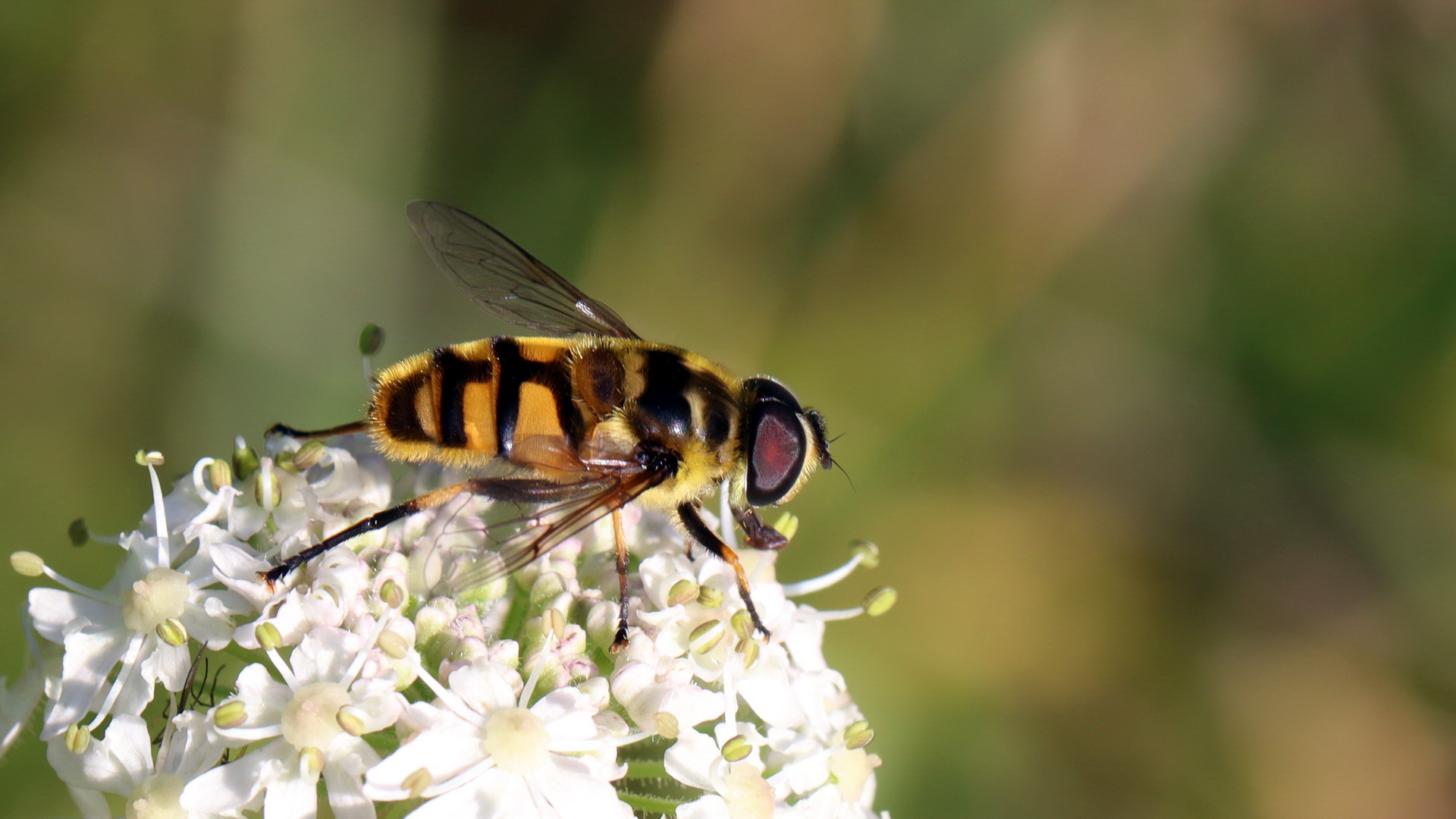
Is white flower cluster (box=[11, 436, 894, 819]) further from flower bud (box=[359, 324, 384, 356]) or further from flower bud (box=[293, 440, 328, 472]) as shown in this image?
flower bud (box=[359, 324, 384, 356])

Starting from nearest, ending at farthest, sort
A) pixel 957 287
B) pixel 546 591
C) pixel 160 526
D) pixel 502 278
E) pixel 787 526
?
pixel 160 526 → pixel 546 591 → pixel 787 526 → pixel 502 278 → pixel 957 287

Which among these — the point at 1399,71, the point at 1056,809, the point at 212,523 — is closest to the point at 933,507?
the point at 1056,809

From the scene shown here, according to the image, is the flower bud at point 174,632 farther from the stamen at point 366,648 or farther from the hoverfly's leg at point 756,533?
the hoverfly's leg at point 756,533

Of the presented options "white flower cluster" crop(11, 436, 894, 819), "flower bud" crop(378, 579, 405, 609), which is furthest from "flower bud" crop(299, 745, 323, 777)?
"flower bud" crop(378, 579, 405, 609)

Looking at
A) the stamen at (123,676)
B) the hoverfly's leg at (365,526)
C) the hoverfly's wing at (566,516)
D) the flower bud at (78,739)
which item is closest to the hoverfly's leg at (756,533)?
the hoverfly's wing at (566,516)

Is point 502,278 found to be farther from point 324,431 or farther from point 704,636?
point 704,636

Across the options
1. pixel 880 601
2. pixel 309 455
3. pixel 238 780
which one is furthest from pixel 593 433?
pixel 238 780

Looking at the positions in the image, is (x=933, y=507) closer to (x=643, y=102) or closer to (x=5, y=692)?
(x=643, y=102)
